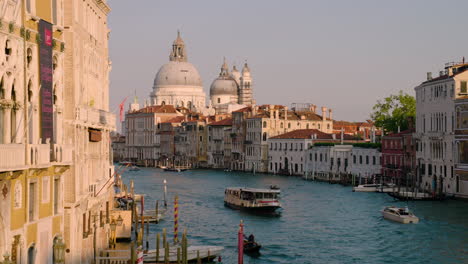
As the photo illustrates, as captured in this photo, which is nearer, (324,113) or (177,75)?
(324,113)

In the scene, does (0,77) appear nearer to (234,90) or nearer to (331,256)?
(331,256)

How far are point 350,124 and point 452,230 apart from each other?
57612mm

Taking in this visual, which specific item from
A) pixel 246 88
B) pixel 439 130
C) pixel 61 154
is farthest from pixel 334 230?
pixel 246 88

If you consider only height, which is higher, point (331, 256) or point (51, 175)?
point (51, 175)

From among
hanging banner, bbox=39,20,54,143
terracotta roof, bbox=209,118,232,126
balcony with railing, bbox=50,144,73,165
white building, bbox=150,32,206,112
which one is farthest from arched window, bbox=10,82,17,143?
white building, bbox=150,32,206,112

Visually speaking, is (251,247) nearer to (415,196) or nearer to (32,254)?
(32,254)

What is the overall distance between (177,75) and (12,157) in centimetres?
11094

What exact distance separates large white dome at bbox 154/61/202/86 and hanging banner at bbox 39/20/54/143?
108252 mm

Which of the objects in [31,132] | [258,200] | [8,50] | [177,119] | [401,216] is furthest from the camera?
[177,119]

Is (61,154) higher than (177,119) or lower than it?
lower

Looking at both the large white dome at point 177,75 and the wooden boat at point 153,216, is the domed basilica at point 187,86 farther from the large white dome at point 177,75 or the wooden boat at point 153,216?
the wooden boat at point 153,216

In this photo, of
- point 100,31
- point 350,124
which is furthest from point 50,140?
point 350,124

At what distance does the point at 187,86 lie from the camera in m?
120

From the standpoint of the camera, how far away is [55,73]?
1219 cm
